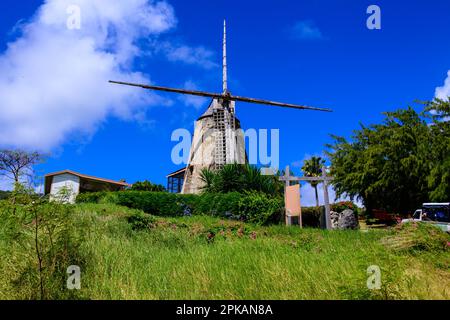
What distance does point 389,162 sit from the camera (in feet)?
83.7

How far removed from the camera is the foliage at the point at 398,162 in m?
23.0

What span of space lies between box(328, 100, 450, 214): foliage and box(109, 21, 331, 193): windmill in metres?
6.63

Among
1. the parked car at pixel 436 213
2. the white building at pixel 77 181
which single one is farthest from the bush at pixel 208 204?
the white building at pixel 77 181

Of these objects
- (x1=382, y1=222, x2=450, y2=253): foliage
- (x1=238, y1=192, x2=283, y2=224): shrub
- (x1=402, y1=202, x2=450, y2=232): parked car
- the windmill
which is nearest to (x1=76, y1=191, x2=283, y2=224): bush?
(x1=238, y1=192, x2=283, y2=224): shrub

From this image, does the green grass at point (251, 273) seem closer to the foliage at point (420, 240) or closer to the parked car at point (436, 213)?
the foliage at point (420, 240)

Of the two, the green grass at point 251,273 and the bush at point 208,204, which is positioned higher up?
the bush at point 208,204

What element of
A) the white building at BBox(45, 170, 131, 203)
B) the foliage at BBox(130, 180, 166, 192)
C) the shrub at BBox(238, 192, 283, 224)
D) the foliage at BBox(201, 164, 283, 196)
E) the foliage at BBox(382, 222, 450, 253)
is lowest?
the foliage at BBox(382, 222, 450, 253)

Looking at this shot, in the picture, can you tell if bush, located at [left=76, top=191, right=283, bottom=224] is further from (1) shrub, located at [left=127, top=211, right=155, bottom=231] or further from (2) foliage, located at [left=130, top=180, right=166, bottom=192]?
(2) foliage, located at [left=130, top=180, right=166, bottom=192]

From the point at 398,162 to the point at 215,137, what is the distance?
12.7 m

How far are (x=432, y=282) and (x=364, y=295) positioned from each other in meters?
1.53

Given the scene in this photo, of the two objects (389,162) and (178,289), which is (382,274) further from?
(389,162)

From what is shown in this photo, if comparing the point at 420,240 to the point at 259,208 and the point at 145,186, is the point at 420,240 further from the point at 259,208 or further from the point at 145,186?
the point at 145,186

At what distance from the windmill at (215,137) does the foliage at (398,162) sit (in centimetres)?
663

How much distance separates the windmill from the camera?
27.7 meters
